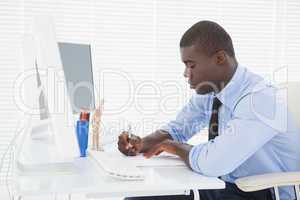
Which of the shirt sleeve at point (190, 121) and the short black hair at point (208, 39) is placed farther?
the shirt sleeve at point (190, 121)

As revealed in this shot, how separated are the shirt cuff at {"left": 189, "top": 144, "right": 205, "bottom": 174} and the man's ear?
0.33m

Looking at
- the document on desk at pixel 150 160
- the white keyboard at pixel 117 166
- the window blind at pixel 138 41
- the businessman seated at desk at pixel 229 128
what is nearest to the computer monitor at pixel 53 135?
the white keyboard at pixel 117 166

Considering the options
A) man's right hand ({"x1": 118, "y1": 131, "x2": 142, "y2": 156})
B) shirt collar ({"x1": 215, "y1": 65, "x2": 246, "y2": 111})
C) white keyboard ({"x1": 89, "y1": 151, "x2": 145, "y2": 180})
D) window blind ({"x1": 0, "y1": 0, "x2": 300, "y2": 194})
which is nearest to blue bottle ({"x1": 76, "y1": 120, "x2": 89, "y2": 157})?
white keyboard ({"x1": 89, "y1": 151, "x2": 145, "y2": 180})

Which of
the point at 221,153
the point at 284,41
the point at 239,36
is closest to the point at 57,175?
the point at 221,153

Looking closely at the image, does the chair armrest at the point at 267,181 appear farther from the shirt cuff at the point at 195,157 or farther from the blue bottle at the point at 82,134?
the blue bottle at the point at 82,134

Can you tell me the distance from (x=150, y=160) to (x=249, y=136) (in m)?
0.36

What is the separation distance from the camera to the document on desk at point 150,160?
135 centimetres

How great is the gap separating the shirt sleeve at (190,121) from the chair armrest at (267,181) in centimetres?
52

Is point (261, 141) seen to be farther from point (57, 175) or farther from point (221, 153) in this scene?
point (57, 175)

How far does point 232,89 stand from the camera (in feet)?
4.80

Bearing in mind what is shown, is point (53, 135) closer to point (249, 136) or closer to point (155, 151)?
point (155, 151)

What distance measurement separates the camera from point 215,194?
4.71ft

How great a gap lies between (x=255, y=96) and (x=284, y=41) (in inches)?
68.6

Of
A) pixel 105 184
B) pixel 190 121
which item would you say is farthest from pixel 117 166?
pixel 190 121
